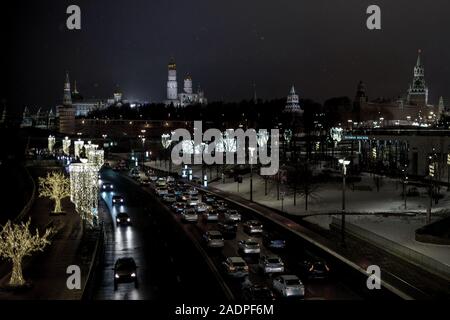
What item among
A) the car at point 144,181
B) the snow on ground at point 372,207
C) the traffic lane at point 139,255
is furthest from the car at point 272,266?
the car at point 144,181

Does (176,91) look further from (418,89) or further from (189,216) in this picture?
(189,216)

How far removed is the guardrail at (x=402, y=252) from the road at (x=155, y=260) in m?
5.63

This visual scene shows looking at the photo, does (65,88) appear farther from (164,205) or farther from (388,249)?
(388,249)

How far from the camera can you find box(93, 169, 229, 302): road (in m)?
13.8

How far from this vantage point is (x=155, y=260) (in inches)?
694

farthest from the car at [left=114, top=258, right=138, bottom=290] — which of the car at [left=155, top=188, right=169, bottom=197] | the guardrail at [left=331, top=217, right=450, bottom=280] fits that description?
the car at [left=155, top=188, right=169, bottom=197]

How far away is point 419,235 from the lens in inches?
738

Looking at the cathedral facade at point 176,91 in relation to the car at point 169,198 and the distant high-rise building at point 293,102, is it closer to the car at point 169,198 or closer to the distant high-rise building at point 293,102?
the distant high-rise building at point 293,102

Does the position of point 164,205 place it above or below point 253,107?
below

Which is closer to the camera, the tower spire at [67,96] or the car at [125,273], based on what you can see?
the car at [125,273]

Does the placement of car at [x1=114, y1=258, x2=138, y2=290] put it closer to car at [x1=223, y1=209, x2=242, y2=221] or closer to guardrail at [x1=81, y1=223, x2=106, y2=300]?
guardrail at [x1=81, y1=223, x2=106, y2=300]

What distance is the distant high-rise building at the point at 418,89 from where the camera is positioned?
178375 mm
